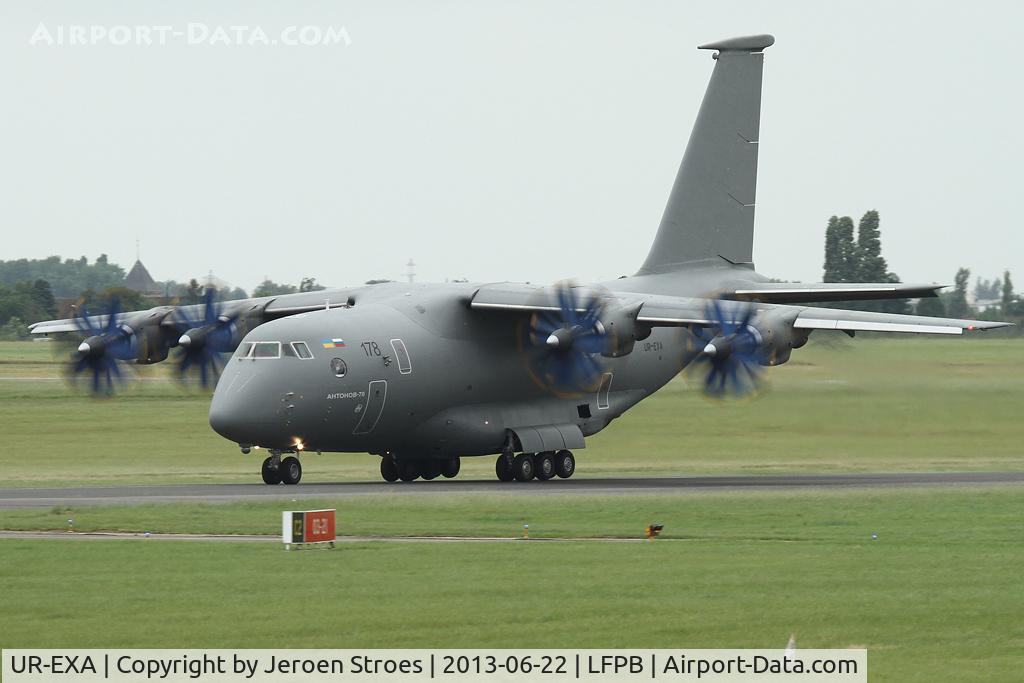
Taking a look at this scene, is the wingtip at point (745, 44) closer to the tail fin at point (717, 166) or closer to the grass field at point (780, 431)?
the tail fin at point (717, 166)

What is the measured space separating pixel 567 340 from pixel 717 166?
1131 cm

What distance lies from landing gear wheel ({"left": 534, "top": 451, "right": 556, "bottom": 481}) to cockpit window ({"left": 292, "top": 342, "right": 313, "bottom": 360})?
7902mm

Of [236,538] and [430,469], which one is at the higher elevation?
[236,538]

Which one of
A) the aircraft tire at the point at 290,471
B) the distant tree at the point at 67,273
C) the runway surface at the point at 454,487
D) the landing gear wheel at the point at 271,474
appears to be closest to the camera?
the runway surface at the point at 454,487

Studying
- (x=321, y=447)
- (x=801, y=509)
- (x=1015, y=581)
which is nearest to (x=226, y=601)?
(x=1015, y=581)

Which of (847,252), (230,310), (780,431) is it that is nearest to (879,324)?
(780,431)

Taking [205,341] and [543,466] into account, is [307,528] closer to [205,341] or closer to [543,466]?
[205,341]

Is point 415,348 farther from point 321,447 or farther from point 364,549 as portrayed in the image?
point 364,549

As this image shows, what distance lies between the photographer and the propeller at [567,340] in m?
39.2

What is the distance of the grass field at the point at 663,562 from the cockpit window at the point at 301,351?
11.8 ft

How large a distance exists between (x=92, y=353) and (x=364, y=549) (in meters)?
18.7

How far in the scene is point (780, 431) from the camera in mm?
44812

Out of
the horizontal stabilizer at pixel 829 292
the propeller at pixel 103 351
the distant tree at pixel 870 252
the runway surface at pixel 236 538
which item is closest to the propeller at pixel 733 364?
the horizontal stabilizer at pixel 829 292

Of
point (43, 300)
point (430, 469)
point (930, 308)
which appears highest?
point (930, 308)
